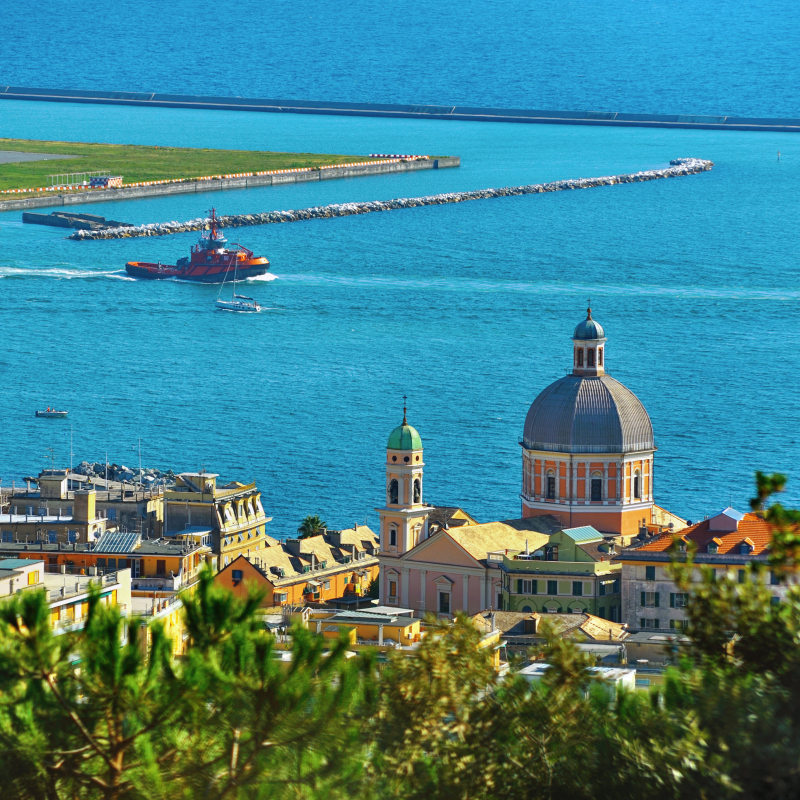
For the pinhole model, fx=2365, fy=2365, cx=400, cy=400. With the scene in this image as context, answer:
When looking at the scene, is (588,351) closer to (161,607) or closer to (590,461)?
(590,461)

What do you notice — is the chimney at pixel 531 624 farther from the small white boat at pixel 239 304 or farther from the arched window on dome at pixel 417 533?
the small white boat at pixel 239 304

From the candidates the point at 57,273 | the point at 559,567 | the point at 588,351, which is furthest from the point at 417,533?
the point at 57,273

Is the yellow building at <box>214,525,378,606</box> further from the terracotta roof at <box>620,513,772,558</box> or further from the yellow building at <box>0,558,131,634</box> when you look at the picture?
the yellow building at <box>0,558,131,634</box>

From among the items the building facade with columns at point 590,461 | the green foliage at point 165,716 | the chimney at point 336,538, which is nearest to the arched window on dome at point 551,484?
the building facade with columns at point 590,461

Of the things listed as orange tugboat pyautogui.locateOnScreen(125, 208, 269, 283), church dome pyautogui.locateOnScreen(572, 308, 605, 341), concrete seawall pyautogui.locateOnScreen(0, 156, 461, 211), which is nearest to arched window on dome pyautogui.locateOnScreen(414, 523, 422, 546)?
church dome pyautogui.locateOnScreen(572, 308, 605, 341)

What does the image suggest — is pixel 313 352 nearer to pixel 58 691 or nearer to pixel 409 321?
pixel 409 321

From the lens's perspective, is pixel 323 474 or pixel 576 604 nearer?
pixel 576 604

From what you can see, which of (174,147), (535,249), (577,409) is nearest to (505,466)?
(577,409)
